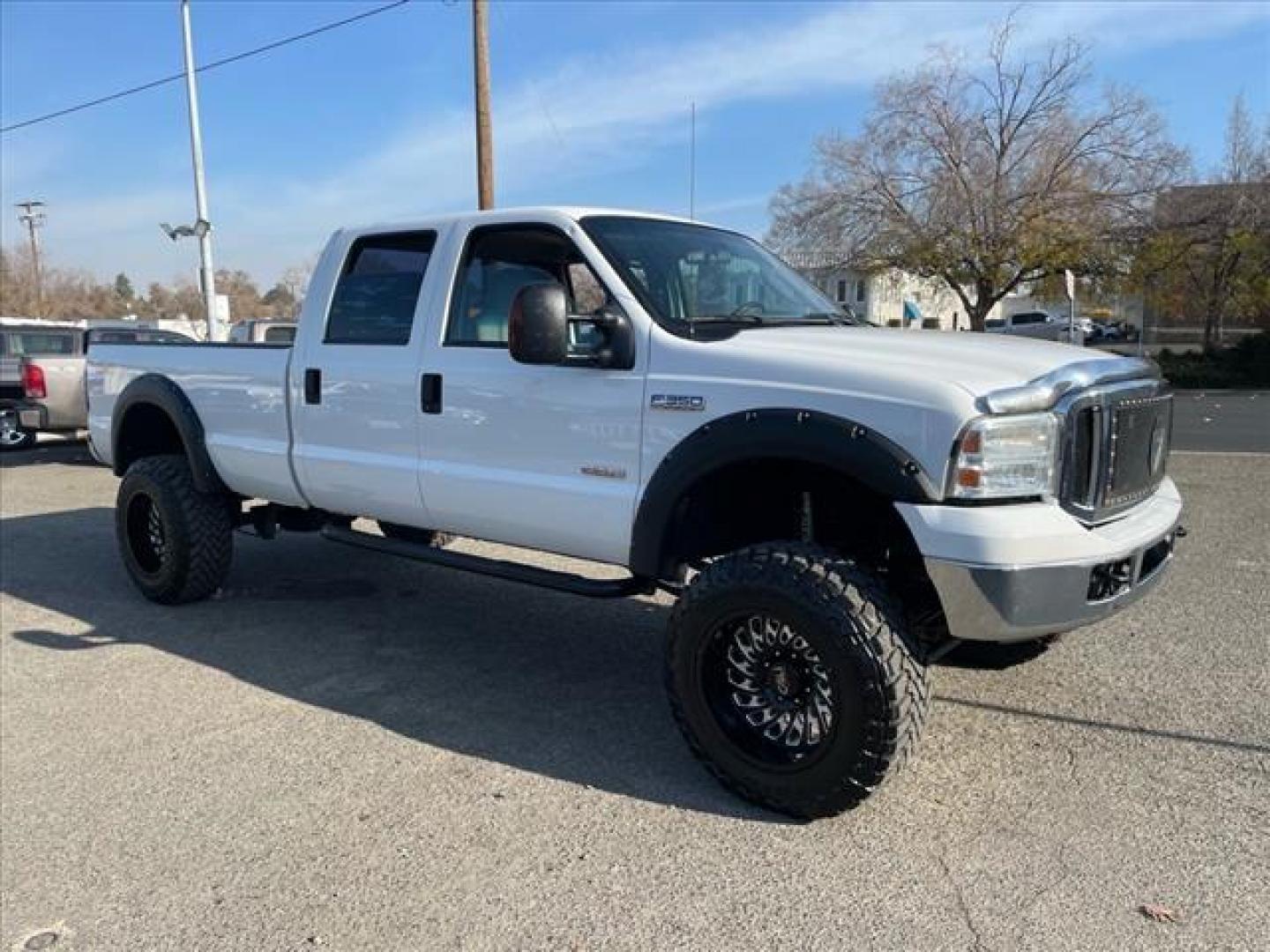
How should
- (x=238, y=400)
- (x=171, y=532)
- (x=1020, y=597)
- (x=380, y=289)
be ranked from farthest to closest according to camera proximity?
(x=171, y=532) < (x=238, y=400) < (x=380, y=289) < (x=1020, y=597)

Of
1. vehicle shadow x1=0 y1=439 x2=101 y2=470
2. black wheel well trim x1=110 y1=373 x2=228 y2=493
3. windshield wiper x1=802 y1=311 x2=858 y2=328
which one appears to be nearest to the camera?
windshield wiper x1=802 y1=311 x2=858 y2=328

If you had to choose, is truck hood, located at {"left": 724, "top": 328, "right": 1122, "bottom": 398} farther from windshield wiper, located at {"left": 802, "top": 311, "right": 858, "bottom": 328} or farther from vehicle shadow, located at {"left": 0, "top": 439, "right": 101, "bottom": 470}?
vehicle shadow, located at {"left": 0, "top": 439, "right": 101, "bottom": 470}

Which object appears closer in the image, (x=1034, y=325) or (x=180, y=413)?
(x=180, y=413)

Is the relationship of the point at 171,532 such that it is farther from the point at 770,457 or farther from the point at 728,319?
the point at 770,457

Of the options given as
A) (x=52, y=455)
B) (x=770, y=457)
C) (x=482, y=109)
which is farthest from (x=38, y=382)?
(x=770, y=457)

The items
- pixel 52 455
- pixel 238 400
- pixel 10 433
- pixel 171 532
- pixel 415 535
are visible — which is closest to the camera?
pixel 238 400

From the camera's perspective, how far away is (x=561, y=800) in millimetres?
3545

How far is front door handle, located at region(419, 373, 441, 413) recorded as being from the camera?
14.6 feet

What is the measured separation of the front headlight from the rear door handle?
3.22 metres

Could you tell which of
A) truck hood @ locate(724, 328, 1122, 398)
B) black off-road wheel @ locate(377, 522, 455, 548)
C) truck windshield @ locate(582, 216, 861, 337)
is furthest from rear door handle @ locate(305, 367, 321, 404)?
truck hood @ locate(724, 328, 1122, 398)

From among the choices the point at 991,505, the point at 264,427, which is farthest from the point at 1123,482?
the point at 264,427

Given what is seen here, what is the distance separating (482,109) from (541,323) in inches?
528

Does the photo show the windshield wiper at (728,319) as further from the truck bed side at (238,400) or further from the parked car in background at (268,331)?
the parked car in background at (268,331)

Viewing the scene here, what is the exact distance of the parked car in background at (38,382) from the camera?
12.8 m
